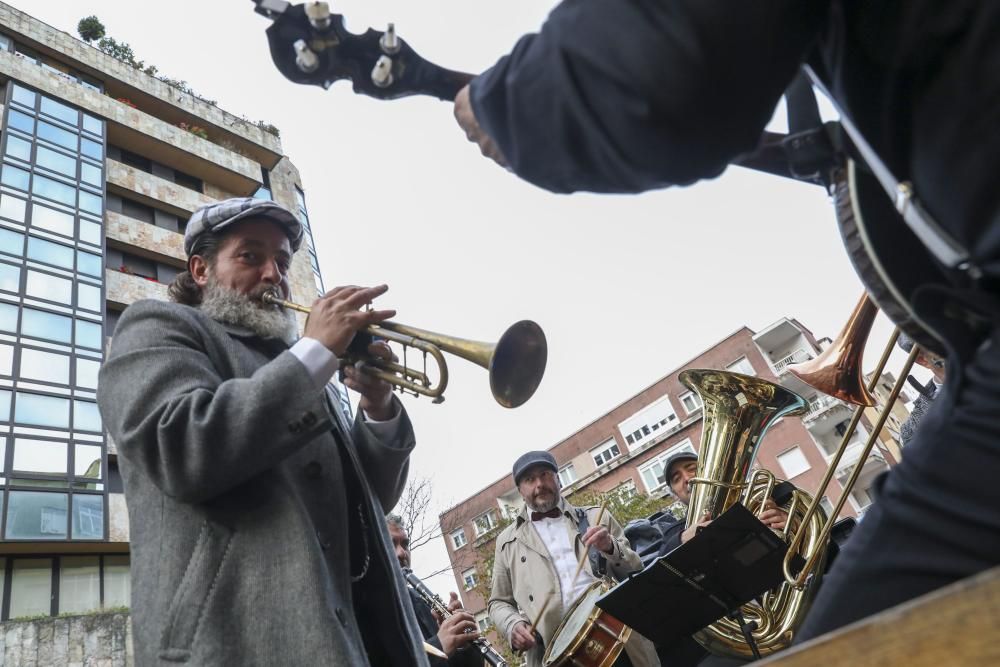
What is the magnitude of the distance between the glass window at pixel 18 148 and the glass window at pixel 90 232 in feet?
8.40

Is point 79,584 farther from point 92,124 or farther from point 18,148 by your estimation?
point 92,124

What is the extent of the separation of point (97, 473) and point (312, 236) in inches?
589

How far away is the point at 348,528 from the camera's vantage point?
224 centimetres

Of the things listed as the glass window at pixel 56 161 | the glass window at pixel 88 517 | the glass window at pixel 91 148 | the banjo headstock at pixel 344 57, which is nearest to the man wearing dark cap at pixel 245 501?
the banjo headstock at pixel 344 57

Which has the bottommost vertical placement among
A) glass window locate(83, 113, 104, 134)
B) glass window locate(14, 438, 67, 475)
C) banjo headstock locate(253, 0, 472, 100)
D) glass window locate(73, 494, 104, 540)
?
banjo headstock locate(253, 0, 472, 100)

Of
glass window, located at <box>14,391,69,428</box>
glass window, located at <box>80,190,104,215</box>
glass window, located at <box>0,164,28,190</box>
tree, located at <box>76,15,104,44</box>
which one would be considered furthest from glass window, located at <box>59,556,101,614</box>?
tree, located at <box>76,15,104,44</box>

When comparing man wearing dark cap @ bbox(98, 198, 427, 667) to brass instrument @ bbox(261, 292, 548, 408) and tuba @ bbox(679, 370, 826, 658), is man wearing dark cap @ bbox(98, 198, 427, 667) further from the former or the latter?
tuba @ bbox(679, 370, 826, 658)

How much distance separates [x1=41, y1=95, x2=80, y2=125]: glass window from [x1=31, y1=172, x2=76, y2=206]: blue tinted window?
328 centimetres

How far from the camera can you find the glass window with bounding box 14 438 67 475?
1549cm

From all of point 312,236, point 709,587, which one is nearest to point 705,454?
point 709,587

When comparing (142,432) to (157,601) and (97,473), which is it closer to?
(157,601)

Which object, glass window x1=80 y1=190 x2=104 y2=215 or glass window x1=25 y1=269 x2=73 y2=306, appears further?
glass window x1=80 y1=190 x2=104 y2=215

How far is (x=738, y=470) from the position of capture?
4.72 meters

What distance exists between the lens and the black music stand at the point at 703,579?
3.50m
